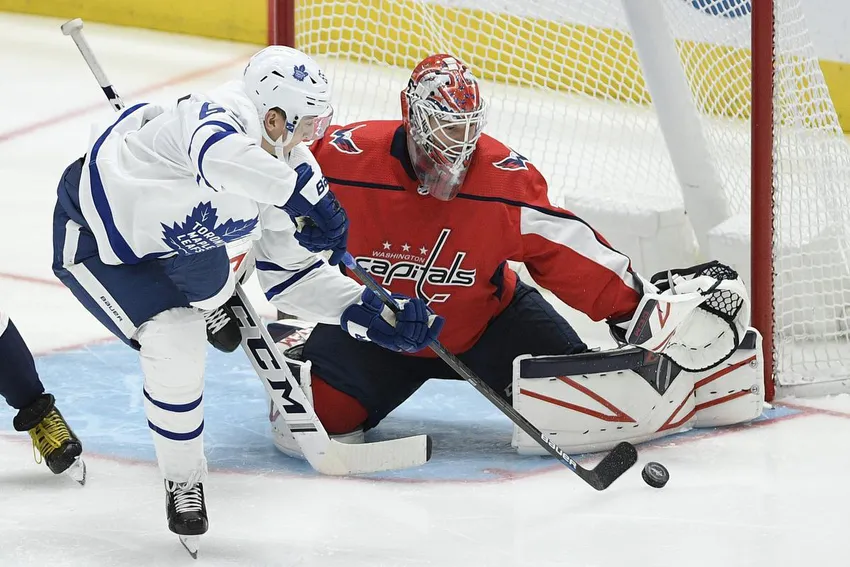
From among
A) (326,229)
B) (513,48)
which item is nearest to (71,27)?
(326,229)

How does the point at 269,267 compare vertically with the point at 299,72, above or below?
below

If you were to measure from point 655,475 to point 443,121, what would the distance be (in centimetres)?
81

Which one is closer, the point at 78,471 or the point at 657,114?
the point at 78,471

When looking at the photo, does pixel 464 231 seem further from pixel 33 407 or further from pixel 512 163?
pixel 33 407

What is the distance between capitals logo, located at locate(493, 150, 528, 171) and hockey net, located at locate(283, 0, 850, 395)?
2.08ft

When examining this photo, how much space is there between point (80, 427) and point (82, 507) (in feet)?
1.55

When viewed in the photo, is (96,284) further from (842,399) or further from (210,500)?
(842,399)

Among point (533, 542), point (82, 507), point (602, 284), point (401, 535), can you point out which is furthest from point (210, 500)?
point (602, 284)

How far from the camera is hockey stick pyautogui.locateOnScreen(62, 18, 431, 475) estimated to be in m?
2.66

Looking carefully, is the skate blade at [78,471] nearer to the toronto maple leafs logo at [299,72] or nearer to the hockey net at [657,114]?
the toronto maple leafs logo at [299,72]

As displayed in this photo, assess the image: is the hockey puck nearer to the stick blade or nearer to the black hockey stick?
the black hockey stick

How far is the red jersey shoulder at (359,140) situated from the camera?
2822 millimetres

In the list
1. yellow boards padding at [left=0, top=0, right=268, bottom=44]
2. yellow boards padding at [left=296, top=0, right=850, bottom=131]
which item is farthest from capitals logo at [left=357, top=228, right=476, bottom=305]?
yellow boards padding at [left=0, top=0, right=268, bottom=44]

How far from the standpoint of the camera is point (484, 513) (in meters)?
2.50
